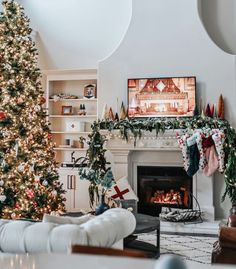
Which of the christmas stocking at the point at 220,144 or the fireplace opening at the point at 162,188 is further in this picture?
the fireplace opening at the point at 162,188

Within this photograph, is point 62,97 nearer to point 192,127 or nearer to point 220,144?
point 192,127

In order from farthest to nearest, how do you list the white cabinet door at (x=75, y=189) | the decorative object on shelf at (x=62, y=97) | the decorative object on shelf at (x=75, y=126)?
the decorative object on shelf at (x=62, y=97), the decorative object on shelf at (x=75, y=126), the white cabinet door at (x=75, y=189)

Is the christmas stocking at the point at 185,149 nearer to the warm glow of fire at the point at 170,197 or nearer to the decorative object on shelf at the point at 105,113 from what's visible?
the warm glow of fire at the point at 170,197

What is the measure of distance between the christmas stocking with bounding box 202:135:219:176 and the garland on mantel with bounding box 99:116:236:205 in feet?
0.55

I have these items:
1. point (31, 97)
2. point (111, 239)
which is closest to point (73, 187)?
point (31, 97)

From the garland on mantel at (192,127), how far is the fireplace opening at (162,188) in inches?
24.4

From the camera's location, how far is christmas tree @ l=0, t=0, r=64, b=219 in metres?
5.04

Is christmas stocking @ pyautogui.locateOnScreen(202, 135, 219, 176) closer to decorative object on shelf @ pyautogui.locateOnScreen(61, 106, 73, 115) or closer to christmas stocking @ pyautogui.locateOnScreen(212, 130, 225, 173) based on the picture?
christmas stocking @ pyautogui.locateOnScreen(212, 130, 225, 173)

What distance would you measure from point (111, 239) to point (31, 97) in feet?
11.5

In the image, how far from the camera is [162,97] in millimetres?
6461

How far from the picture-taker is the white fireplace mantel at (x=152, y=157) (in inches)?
242

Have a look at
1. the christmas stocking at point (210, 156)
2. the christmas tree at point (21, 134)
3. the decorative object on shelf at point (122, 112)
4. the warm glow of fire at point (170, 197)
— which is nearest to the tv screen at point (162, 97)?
the decorative object on shelf at point (122, 112)

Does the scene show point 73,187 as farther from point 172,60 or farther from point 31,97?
point 172,60

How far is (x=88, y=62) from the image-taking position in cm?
727
